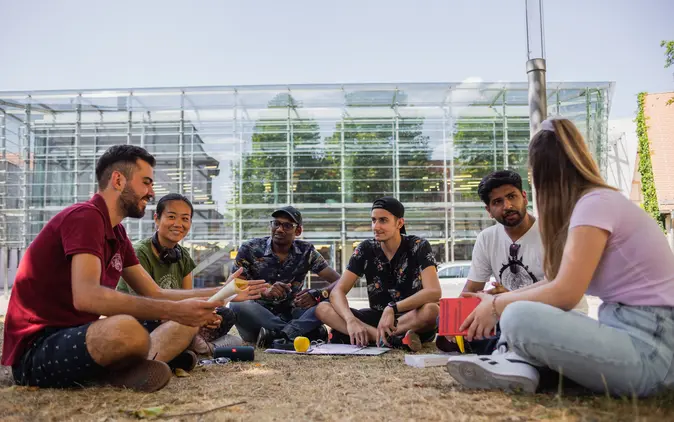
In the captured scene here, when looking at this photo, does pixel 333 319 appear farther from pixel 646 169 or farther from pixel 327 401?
pixel 646 169

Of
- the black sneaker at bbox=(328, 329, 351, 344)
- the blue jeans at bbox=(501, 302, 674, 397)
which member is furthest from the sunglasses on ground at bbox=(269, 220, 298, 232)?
the blue jeans at bbox=(501, 302, 674, 397)

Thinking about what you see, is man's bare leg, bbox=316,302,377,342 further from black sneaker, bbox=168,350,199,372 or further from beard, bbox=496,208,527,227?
black sneaker, bbox=168,350,199,372

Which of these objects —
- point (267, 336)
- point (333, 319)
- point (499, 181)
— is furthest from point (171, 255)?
point (499, 181)

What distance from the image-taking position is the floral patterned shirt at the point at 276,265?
647 centimetres

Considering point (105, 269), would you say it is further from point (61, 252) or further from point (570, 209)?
point (570, 209)

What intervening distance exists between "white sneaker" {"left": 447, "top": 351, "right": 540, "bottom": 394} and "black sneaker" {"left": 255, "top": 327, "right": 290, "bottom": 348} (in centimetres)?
308

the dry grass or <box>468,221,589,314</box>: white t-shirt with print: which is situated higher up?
<box>468,221,589,314</box>: white t-shirt with print

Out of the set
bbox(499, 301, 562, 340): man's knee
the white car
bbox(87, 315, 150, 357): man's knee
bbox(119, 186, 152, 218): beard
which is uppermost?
bbox(119, 186, 152, 218): beard

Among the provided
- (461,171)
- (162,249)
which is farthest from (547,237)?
(461,171)

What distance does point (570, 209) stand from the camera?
9.21ft

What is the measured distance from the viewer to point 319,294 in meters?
6.15

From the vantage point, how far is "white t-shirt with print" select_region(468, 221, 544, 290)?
4.81m

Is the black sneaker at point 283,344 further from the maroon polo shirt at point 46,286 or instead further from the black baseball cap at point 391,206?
the maroon polo shirt at point 46,286

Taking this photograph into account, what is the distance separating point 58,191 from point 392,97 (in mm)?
12561
